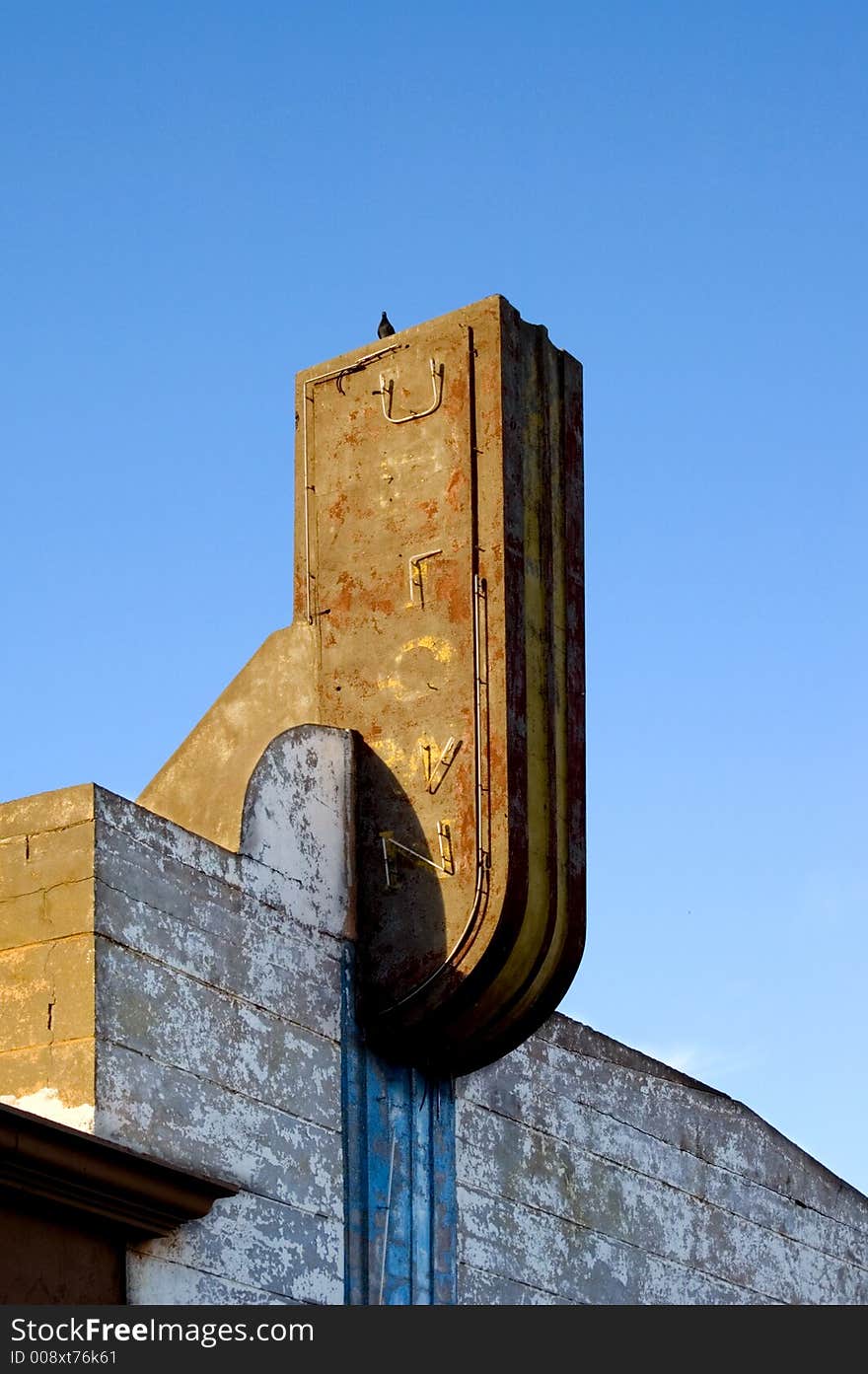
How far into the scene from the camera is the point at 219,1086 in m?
13.6

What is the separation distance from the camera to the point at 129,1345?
11469 millimetres

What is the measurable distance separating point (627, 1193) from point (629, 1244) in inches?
13.6

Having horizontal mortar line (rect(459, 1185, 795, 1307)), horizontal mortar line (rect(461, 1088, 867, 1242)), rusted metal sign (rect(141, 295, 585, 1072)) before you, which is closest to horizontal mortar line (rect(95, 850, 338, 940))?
rusted metal sign (rect(141, 295, 585, 1072))

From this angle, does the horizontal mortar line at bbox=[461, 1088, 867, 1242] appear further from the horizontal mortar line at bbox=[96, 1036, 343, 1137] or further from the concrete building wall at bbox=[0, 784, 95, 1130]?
the concrete building wall at bbox=[0, 784, 95, 1130]

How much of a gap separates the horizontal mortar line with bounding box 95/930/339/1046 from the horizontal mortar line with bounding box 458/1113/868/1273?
158cm

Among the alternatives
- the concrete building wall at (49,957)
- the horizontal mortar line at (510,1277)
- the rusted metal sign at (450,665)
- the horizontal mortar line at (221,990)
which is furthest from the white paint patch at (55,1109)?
the horizontal mortar line at (510,1277)

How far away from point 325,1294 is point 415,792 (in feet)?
10.1

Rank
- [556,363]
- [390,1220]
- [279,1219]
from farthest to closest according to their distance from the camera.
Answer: [556,363], [390,1220], [279,1219]

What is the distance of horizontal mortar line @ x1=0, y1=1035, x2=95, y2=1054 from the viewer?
12.7 m

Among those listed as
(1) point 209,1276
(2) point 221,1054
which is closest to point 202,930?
(2) point 221,1054

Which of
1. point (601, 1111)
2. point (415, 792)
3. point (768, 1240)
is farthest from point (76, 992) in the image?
point (768, 1240)

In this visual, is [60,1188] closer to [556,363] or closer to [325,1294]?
[325,1294]

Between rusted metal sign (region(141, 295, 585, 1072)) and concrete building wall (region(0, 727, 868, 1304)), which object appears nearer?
concrete building wall (region(0, 727, 868, 1304))

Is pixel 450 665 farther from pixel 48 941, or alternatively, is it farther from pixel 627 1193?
pixel 627 1193
